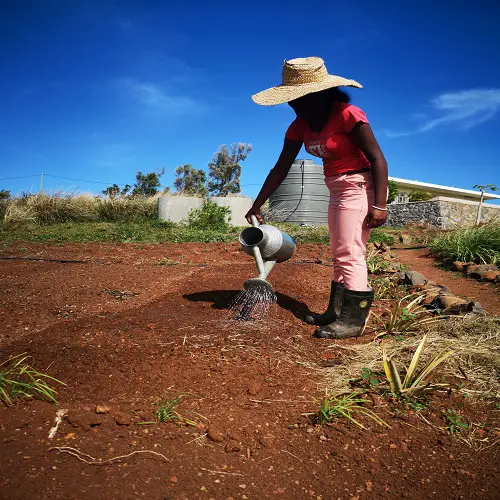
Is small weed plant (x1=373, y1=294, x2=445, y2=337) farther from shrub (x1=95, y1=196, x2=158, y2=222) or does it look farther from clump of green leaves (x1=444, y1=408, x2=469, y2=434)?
shrub (x1=95, y1=196, x2=158, y2=222)

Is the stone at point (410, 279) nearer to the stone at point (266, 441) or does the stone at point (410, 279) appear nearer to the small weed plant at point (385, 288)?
the small weed plant at point (385, 288)

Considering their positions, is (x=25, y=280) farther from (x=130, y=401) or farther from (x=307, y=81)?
(x=307, y=81)

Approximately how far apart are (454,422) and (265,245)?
1508 mm

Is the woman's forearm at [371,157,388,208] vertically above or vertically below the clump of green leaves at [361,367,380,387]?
above

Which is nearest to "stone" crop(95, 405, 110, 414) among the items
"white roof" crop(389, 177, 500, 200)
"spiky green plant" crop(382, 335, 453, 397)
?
"spiky green plant" crop(382, 335, 453, 397)

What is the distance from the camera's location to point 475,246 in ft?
20.6

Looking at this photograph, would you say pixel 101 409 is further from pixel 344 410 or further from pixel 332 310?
pixel 332 310

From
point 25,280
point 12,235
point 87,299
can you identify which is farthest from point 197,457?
point 12,235

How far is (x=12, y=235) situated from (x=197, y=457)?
8.65 meters

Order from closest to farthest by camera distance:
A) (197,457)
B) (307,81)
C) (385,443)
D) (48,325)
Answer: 1. (197,457)
2. (385,443)
3. (307,81)
4. (48,325)

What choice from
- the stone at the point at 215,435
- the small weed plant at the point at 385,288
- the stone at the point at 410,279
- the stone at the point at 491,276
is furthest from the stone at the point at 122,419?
the stone at the point at 491,276

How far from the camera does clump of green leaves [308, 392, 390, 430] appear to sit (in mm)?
1604

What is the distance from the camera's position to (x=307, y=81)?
248 cm

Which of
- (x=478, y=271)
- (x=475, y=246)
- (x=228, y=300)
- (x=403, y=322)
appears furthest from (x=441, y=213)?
(x=228, y=300)
